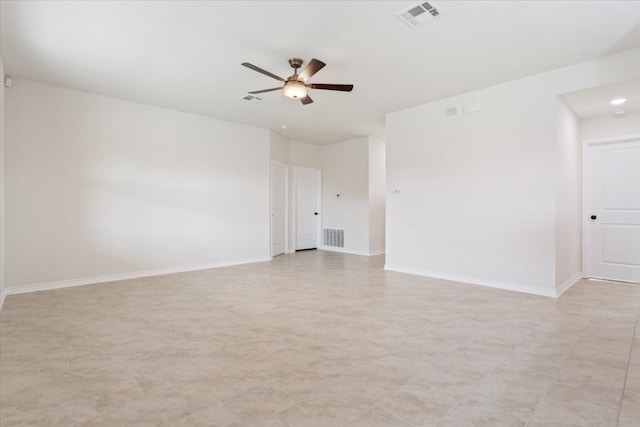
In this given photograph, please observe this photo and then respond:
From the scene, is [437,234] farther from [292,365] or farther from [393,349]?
[292,365]

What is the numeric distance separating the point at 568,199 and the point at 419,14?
3549 millimetres

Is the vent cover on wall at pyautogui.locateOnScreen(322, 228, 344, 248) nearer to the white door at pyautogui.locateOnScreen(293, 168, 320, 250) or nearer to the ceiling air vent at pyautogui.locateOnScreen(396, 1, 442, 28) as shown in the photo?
the white door at pyautogui.locateOnScreen(293, 168, 320, 250)

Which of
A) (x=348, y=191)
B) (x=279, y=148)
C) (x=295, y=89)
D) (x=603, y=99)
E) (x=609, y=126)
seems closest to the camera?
(x=295, y=89)

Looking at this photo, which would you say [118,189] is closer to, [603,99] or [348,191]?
[348,191]

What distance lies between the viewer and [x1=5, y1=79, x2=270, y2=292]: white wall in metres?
4.44

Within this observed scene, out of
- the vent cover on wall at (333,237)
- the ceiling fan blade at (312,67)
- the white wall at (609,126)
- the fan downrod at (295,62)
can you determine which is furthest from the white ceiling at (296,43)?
the vent cover on wall at (333,237)

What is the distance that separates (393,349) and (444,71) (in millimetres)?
3367

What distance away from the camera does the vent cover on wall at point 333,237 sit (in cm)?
843

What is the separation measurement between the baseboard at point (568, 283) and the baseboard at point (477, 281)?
24 cm

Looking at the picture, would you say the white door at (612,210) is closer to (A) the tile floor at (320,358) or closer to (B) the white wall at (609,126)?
(B) the white wall at (609,126)

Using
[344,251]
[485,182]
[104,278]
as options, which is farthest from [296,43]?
[344,251]

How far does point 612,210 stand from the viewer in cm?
501

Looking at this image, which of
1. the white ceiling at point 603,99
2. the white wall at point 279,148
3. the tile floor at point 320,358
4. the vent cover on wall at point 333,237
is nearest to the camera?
the tile floor at point 320,358

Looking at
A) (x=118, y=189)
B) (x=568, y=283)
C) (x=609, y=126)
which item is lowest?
(x=568, y=283)
